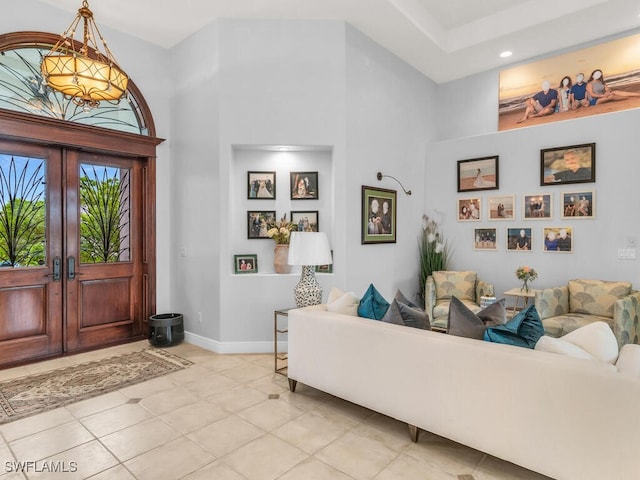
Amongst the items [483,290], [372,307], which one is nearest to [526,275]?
[483,290]

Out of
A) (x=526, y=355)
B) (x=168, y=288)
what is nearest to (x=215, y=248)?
(x=168, y=288)

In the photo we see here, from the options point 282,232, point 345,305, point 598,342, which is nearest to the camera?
point 598,342

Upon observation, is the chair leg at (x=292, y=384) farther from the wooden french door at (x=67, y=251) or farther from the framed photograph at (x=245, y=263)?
the wooden french door at (x=67, y=251)

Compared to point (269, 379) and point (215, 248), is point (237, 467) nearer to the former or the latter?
point (269, 379)

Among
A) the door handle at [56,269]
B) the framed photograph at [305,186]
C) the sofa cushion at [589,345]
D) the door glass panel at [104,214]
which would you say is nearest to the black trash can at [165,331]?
the door glass panel at [104,214]

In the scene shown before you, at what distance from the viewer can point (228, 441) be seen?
246 cm

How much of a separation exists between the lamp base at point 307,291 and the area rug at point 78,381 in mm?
1424

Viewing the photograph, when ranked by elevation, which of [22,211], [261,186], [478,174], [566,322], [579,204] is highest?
[478,174]

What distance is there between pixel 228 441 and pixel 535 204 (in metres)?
4.57

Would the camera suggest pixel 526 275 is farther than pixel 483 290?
No

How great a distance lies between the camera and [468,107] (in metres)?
5.73

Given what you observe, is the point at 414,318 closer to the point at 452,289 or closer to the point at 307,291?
the point at 307,291

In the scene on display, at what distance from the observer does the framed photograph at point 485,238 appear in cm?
525

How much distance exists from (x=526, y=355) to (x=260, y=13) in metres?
4.16
